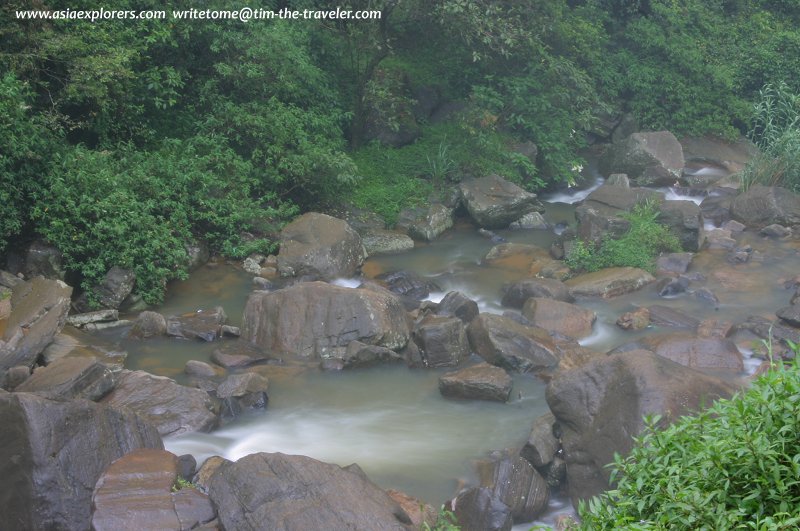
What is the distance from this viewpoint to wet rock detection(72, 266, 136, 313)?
10.4 metres

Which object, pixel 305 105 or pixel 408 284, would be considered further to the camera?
pixel 305 105

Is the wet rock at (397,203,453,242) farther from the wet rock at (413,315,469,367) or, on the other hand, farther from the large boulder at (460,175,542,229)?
the wet rock at (413,315,469,367)

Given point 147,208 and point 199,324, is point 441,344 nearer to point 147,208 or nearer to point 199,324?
point 199,324

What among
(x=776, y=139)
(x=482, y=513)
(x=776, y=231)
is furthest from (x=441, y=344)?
(x=776, y=139)

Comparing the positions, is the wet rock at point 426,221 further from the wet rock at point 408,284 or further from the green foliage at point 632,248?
the green foliage at point 632,248

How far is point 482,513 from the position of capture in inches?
251

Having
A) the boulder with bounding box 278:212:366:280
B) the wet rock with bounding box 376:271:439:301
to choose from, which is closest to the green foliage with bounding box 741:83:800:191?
the wet rock with bounding box 376:271:439:301

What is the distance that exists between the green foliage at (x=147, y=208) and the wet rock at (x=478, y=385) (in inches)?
167

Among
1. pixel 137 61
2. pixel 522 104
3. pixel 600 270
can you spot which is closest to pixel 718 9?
pixel 522 104

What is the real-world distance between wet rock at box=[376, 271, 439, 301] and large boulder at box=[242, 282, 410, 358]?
5.55 ft

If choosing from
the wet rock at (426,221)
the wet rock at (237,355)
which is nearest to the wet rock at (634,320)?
the wet rock at (426,221)

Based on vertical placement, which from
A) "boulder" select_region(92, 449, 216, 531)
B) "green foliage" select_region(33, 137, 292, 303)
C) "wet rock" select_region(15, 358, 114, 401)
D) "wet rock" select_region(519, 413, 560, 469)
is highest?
"green foliage" select_region(33, 137, 292, 303)

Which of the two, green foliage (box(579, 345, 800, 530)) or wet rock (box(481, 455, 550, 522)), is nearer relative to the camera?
green foliage (box(579, 345, 800, 530))

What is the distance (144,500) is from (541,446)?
10.8 ft
